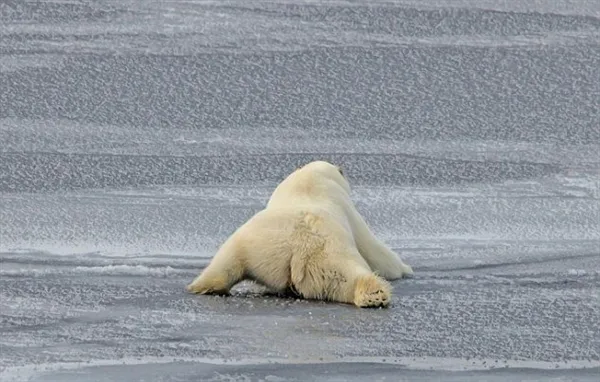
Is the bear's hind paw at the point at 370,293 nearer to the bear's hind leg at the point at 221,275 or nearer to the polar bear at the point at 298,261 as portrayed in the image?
the polar bear at the point at 298,261

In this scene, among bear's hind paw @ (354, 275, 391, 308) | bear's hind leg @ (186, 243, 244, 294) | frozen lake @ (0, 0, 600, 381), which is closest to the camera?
frozen lake @ (0, 0, 600, 381)

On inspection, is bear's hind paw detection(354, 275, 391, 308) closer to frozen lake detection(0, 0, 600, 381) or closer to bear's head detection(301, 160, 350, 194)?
frozen lake detection(0, 0, 600, 381)

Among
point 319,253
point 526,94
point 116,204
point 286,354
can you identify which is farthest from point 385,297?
point 526,94

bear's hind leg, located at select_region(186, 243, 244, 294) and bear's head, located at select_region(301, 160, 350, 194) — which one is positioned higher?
bear's head, located at select_region(301, 160, 350, 194)

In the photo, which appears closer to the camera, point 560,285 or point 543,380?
point 543,380

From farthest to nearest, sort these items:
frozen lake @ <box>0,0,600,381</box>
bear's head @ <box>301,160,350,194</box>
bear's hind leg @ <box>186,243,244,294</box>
A: bear's head @ <box>301,160,350,194</box> → bear's hind leg @ <box>186,243,244,294</box> → frozen lake @ <box>0,0,600,381</box>

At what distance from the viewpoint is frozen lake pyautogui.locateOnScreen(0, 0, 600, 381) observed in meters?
5.52

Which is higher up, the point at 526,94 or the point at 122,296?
the point at 526,94

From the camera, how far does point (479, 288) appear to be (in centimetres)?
658

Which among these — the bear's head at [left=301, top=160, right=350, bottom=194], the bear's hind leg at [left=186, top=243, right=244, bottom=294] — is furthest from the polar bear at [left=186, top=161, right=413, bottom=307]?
the bear's head at [left=301, top=160, right=350, bottom=194]

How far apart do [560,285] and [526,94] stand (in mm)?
3503

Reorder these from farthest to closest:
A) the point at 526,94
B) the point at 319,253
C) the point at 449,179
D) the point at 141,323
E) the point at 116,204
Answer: the point at 526,94, the point at 449,179, the point at 116,204, the point at 319,253, the point at 141,323

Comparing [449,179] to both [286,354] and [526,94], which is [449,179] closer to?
[526,94]

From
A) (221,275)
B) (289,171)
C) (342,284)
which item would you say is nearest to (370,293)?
(342,284)
